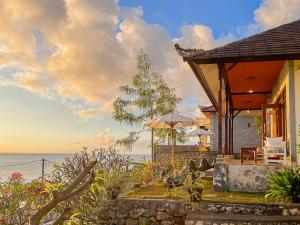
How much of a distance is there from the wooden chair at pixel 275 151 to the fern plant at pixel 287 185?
47.5 inches

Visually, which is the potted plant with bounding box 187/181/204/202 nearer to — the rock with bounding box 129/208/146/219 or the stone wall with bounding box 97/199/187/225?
the stone wall with bounding box 97/199/187/225

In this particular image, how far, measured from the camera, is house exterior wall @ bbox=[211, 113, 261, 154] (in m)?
25.0

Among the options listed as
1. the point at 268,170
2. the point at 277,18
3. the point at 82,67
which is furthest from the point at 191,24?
the point at 268,170

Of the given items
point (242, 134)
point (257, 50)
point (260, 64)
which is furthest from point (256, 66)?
point (242, 134)

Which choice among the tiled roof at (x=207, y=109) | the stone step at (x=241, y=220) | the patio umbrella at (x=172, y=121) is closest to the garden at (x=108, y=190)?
the stone step at (x=241, y=220)

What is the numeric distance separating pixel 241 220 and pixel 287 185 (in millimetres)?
1477

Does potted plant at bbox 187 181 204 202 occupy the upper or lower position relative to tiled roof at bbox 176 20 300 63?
lower

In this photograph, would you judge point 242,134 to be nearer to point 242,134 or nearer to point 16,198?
point 242,134

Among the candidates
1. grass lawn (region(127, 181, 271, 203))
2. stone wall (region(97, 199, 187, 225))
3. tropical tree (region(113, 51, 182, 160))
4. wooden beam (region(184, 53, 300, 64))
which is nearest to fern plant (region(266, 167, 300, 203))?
grass lawn (region(127, 181, 271, 203))

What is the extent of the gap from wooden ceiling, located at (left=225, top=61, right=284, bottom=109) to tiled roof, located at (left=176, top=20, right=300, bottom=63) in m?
0.69

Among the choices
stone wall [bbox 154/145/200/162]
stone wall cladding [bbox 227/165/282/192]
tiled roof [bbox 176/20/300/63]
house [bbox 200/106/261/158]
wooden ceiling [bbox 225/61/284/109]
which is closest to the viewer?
stone wall cladding [bbox 227/165/282/192]

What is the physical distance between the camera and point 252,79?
43.0ft

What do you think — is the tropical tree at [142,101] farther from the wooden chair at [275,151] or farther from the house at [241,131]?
the wooden chair at [275,151]

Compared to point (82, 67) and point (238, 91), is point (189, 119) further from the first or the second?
point (82, 67)
